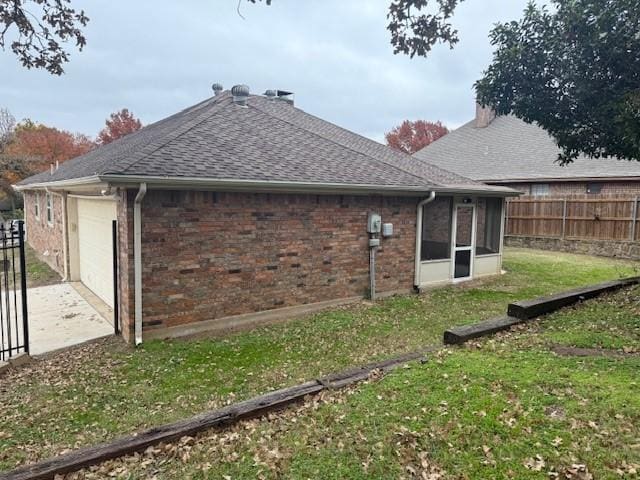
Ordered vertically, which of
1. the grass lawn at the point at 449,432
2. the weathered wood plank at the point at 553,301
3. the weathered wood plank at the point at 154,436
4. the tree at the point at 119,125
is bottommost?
the weathered wood plank at the point at 154,436

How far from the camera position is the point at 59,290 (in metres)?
10.3

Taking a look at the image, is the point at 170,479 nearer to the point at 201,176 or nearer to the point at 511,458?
the point at 511,458

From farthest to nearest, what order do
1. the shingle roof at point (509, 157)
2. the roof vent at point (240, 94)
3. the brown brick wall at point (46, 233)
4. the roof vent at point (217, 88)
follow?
the shingle roof at point (509, 157), the roof vent at point (217, 88), the brown brick wall at point (46, 233), the roof vent at point (240, 94)

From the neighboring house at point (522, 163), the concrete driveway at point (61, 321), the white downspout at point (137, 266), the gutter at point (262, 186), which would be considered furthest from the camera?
the neighboring house at point (522, 163)

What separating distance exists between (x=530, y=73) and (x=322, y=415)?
5.65 meters

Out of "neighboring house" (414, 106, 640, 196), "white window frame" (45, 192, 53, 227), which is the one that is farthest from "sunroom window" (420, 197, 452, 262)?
"white window frame" (45, 192, 53, 227)

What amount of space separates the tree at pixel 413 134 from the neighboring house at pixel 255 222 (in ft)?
105

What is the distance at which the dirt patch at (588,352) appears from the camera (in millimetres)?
4477

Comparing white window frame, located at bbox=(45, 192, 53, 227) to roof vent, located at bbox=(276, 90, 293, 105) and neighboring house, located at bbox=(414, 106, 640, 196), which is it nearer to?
roof vent, located at bbox=(276, 90, 293, 105)

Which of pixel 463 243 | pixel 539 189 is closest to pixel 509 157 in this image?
pixel 539 189

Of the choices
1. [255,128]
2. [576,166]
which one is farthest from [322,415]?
[576,166]

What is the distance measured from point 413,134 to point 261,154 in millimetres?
37202

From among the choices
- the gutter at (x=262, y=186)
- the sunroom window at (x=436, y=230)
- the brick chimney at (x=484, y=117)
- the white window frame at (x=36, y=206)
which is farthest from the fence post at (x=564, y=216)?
the white window frame at (x=36, y=206)

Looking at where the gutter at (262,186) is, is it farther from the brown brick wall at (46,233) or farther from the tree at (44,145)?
the tree at (44,145)
